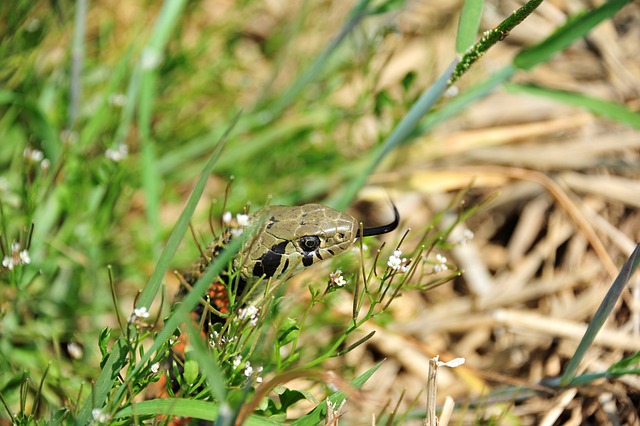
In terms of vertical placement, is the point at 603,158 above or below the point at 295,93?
below

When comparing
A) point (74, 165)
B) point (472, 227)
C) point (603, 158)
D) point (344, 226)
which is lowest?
point (472, 227)

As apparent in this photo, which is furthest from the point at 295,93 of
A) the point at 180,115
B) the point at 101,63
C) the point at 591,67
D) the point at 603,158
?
the point at 591,67

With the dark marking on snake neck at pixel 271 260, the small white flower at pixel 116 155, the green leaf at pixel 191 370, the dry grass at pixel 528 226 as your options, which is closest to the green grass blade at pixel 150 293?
the green leaf at pixel 191 370

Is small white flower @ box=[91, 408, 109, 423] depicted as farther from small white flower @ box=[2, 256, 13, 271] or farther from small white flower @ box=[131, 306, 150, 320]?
small white flower @ box=[2, 256, 13, 271]

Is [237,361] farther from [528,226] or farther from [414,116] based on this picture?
[528,226]

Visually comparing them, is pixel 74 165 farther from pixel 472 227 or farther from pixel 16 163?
pixel 472 227

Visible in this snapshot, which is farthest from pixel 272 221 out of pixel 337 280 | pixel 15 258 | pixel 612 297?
pixel 612 297

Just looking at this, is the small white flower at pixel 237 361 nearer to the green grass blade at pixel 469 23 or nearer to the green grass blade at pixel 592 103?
the green grass blade at pixel 469 23

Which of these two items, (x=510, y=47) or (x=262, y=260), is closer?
(x=262, y=260)
